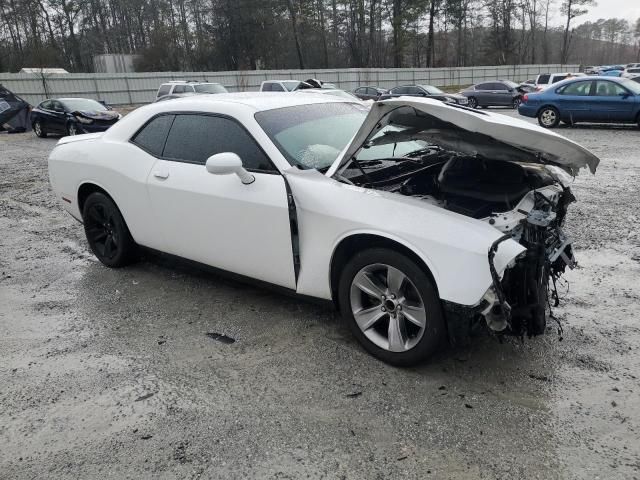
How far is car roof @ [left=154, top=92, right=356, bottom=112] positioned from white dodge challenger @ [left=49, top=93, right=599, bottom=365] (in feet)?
0.06

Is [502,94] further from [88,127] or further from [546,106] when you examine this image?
[88,127]

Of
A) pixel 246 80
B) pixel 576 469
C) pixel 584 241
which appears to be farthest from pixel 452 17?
pixel 576 469

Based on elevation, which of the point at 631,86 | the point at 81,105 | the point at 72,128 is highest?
the point at 81,105

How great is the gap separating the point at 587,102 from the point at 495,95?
1157 cm

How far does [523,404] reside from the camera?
284 centimetres

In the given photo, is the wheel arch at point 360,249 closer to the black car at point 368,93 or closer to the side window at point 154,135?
the side window at point 154,135

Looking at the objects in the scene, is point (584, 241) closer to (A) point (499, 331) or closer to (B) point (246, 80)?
(A) point (499, 331)

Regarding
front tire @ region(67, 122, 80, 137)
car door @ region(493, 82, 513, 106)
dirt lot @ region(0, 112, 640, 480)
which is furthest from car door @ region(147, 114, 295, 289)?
car door @ region(493, 82, 513, 106)

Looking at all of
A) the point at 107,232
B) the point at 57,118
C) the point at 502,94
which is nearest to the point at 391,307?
the point at 107,232

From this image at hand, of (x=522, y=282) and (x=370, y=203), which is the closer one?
(x=522, y=282)

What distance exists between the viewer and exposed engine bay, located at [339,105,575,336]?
288cm

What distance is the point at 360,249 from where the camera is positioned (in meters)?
3.27

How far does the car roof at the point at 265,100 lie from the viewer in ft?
13.3

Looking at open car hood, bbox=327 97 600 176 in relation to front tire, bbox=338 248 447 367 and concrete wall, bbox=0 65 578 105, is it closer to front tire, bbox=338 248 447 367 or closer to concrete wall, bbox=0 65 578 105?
front tire, bbox=338 248 447 367
